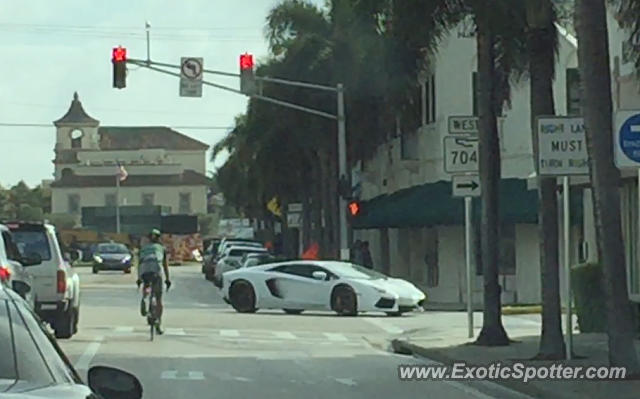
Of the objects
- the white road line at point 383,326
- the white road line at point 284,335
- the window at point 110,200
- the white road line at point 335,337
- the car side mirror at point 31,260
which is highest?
the window at point 110,200

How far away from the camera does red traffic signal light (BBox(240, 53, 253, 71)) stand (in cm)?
3519

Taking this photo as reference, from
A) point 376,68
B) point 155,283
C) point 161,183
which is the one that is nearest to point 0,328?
point 155,283

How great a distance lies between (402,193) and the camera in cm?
4600

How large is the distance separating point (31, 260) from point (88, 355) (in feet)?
7.06

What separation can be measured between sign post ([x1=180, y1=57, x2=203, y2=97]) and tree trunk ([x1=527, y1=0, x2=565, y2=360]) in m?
17.8

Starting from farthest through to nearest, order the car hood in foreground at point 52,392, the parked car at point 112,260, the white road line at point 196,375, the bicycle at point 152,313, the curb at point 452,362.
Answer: the parked car at point 112,260 < the bicycle at point 152,313 < the white road line at point 196,375 < the curb at point 452,362 < the car hood in foreground at point 52,392

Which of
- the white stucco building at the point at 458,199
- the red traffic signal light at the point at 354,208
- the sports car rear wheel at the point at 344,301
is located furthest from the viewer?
the red traffic signal light at the point at 354,208

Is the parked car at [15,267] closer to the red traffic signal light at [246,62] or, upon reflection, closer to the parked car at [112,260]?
the red traffic signal light at [246,62]

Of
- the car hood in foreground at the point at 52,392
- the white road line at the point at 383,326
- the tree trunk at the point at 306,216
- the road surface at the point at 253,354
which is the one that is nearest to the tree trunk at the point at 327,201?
the tree trunk at the point at 306,216

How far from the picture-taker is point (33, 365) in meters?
6.42

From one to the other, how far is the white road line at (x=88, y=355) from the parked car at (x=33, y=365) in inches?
438

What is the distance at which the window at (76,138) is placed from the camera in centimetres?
14875

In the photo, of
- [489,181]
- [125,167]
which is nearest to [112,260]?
[489,181]

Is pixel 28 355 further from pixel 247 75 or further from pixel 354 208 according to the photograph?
pixel 354 208
